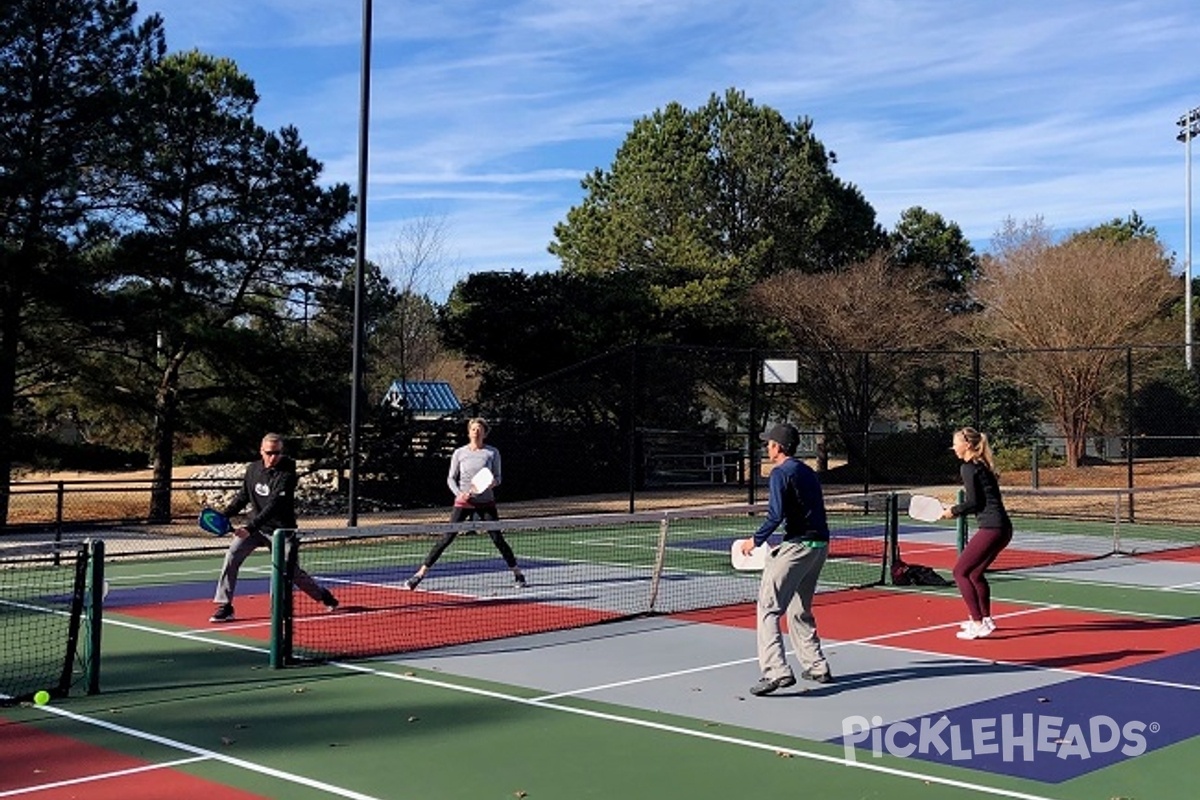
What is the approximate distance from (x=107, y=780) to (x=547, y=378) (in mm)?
22675

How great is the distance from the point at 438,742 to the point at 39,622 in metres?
7.10

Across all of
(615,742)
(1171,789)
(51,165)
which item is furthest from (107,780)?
(51,165)

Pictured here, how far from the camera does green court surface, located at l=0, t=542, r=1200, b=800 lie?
23.0 ft

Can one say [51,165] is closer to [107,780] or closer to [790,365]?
[790,365]

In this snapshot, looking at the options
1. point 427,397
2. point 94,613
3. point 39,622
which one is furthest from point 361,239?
point 427,397

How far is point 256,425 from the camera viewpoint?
30.3 m

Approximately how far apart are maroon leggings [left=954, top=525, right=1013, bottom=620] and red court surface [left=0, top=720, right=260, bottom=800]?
7021mm

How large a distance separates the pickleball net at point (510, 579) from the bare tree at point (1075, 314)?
15864 mm

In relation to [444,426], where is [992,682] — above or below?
below

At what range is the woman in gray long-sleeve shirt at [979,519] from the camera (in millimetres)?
11641

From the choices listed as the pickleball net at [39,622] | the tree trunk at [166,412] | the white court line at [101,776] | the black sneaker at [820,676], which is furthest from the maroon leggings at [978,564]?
the tree trunk at [166,412]

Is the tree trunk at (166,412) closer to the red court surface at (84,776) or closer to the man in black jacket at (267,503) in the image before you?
the man in black jacket at (267,503)

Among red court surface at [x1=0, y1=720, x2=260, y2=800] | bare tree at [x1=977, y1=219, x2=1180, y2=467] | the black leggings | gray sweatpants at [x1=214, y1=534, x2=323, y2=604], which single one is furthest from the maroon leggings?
bare tree at [x1=977, y1=219, x2=1180, y2=467]

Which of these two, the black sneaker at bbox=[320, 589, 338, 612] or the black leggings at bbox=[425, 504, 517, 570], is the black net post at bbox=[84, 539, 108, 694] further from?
the black leggings at bbox=[425, 504, 517, 570]
